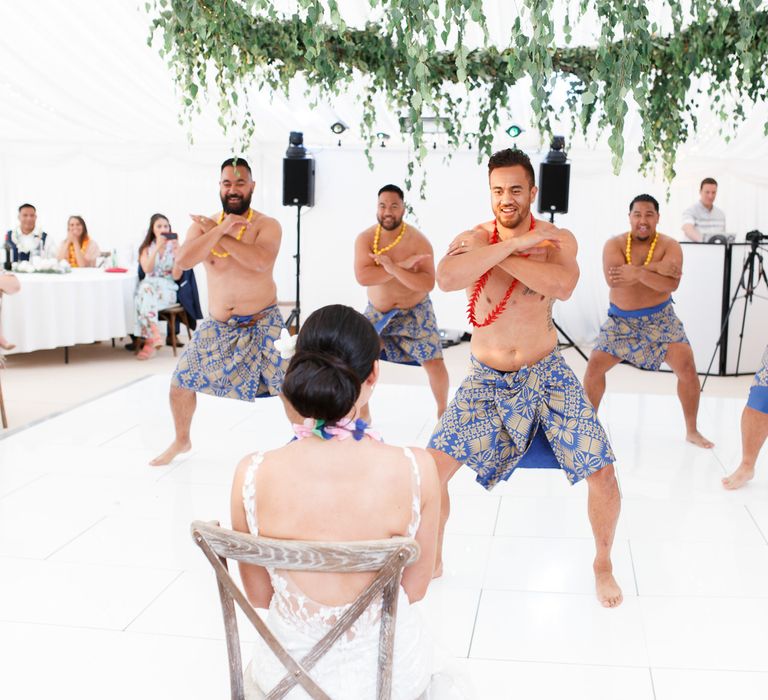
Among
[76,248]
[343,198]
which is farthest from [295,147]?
[76,248]

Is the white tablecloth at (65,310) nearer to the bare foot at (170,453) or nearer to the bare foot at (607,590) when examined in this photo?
the bare foot at (170,453)

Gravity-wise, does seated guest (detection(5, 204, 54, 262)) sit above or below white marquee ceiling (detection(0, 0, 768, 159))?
below

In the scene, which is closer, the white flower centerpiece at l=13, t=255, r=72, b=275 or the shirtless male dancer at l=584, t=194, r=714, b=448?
the shirtless male dancer at l=584, t=194, r=714, b=448

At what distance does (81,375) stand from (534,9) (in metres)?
5.82

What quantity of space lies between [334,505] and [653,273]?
368 centimetres

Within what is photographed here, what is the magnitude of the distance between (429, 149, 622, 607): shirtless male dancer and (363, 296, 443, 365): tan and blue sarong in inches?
77.4

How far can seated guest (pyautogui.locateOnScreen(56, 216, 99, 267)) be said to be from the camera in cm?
895

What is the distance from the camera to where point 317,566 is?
140 centimetres

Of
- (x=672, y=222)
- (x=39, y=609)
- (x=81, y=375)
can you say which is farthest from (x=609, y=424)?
(x=672, y=222)

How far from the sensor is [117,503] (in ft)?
12.7

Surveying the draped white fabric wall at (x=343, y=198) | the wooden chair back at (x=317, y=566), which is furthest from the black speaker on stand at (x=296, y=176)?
the wooden chair back at (x=317, y=566)

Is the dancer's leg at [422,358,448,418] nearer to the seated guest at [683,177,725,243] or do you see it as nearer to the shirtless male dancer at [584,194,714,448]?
the shirtless male dancer at [584,194,714,448]

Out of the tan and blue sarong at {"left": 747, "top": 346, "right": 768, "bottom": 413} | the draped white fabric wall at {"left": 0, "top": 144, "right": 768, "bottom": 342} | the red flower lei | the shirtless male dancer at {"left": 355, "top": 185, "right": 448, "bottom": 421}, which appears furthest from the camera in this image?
the draped white fabric wall at {"left": 0, "top": 144, "right": 768, "bottom": 342}

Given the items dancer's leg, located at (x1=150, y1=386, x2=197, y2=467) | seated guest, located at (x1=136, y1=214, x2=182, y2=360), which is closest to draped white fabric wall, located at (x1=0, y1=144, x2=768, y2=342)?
seated guest, located at (x1=136, y1=214, x2=182, y2=360)
